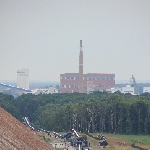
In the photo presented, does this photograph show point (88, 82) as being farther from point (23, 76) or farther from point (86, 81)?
point (23, 76)

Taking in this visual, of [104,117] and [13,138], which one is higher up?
[104,117]

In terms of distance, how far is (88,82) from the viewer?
7906 cm

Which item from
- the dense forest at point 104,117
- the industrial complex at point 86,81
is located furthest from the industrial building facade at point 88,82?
the dense forest at point 104,117

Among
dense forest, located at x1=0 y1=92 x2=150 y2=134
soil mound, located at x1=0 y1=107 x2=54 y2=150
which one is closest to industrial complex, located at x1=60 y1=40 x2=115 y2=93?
dense forest, located at x1=0 y1=92 x2=150 y2=134

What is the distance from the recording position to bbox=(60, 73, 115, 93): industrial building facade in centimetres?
7805

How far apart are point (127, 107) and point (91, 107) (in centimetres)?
208

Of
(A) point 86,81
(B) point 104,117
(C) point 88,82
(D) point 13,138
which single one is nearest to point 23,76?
(A) point 86,81

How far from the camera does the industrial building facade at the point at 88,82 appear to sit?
78.1 metres

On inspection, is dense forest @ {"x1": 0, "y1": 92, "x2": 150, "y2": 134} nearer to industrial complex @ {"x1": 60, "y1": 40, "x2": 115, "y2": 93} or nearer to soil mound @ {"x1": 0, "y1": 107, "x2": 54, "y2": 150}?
soil mound @ {"x1": 0, "y1": 107, "x2": 54, "y2": 150}

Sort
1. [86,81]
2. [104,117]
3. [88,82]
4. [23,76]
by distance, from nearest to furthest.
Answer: [104,117] < [88,82] < [86,81] < [23,76]

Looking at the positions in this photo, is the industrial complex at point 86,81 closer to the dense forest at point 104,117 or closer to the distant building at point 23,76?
the distant building at point 23,76

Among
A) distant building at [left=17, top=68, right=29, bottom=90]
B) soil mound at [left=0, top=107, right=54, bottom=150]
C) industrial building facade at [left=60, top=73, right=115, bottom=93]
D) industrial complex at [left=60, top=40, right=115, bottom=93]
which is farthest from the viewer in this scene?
distant building at [left=17, top=68, right=29, bottom=90]

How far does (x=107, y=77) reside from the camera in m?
84.4

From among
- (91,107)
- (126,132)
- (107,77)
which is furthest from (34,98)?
(107,77)
